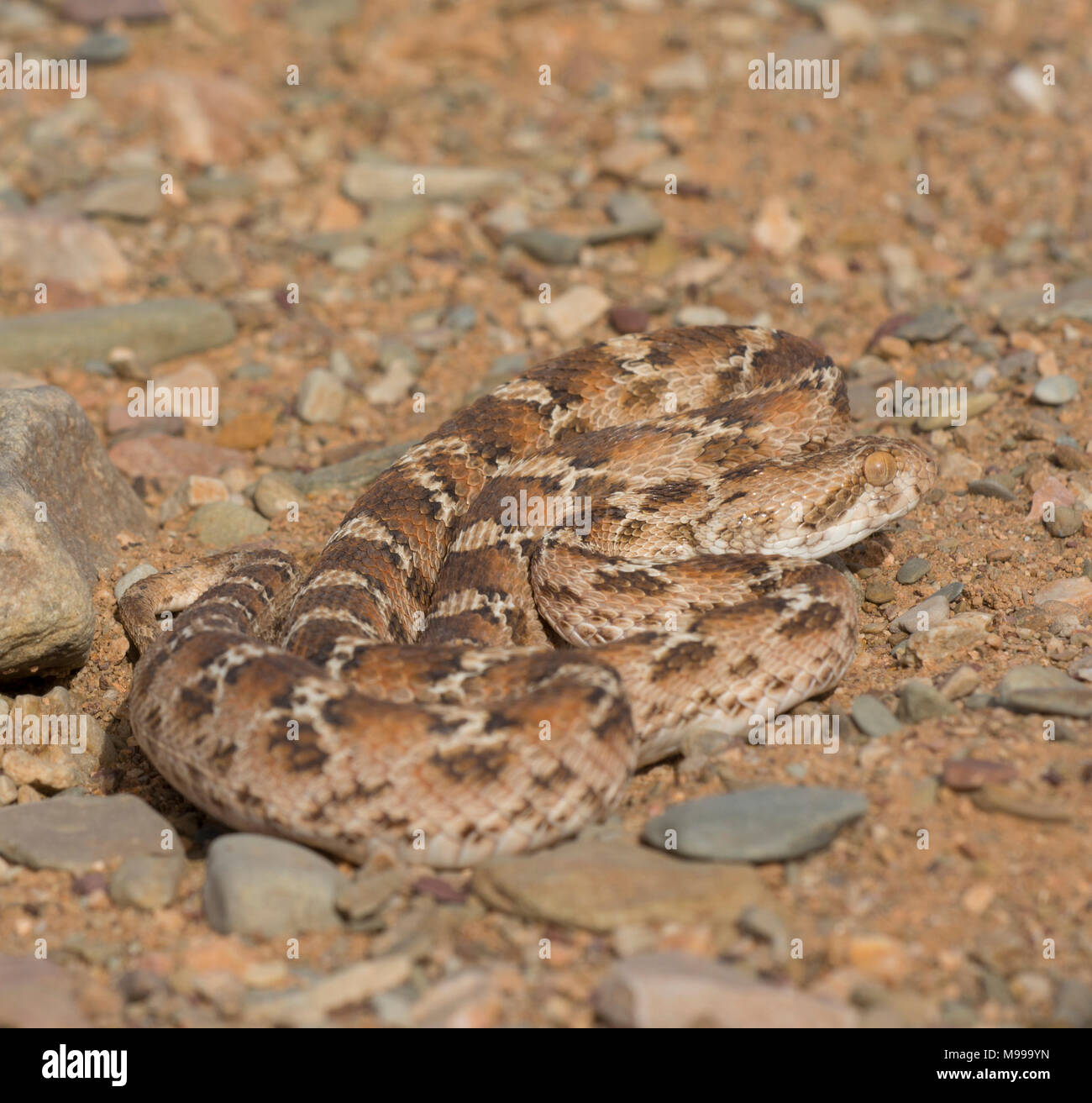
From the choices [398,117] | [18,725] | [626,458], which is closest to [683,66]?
[398,117]

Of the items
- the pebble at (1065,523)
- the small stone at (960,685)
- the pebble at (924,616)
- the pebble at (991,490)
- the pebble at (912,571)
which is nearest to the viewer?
the small stone at (960,685)

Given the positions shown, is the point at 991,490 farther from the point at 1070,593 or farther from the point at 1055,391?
the point at 1055,391

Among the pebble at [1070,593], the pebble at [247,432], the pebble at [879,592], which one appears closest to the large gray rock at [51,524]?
the pebble at [247,432]

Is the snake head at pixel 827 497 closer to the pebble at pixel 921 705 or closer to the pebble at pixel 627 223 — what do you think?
the pebble at pixel 921 705

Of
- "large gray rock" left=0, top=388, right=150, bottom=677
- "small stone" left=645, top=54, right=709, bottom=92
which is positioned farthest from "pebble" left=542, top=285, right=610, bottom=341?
"small stone" left=645, top=54, right=709, bottom=92

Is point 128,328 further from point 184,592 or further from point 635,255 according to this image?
point 635,255

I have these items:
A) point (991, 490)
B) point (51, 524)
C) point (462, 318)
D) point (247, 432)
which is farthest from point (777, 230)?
point (51, 524)
